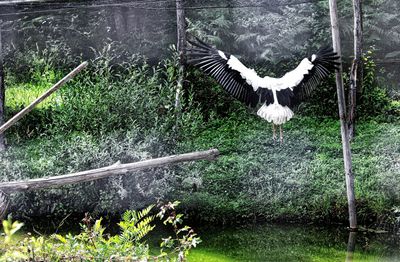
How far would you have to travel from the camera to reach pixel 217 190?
25.8ft

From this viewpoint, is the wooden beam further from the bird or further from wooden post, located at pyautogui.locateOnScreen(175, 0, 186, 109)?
wooden post, located at pyautogui.locateOnScreen(175, 0, 186, 109)

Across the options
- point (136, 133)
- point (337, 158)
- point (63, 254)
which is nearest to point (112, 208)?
point (136, 133)

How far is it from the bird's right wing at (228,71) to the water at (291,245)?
138cm

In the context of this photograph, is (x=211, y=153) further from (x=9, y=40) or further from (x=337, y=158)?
(x=9, y=40)

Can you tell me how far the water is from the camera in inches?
252

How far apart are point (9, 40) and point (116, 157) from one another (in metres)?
4.46

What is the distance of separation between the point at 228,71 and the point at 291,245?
71.0 inches

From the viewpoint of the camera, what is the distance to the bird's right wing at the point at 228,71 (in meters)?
6.23

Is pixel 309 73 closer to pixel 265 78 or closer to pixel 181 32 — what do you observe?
pixel 265 78

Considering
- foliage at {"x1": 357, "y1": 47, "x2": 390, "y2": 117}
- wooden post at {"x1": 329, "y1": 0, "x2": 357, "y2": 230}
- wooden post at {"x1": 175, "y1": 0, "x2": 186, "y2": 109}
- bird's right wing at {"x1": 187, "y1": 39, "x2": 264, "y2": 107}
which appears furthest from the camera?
foliage at {"x1": 357, "y1": 47, "x2": 390, "y2": 117}

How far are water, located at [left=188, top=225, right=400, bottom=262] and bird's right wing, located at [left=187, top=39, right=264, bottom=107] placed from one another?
138cm

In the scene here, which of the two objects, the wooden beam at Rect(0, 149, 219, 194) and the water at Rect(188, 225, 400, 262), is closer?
the wooden beam at Rect(0, 149, 219, 194)

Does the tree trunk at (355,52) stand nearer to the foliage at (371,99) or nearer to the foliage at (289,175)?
the foliage at (289,175)

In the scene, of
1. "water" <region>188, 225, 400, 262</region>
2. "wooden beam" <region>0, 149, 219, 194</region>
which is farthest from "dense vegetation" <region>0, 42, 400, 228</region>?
"wooden beam" <region>0, 149, 219, 194</region>
